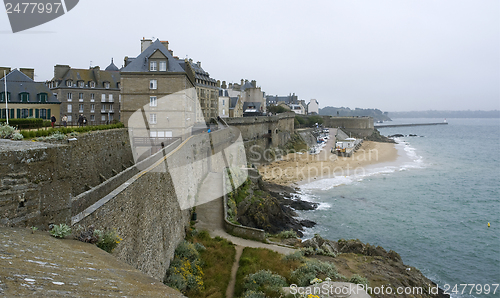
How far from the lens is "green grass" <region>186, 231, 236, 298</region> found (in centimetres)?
1325

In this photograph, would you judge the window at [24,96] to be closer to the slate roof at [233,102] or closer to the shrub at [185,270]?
the shrub at [185,270]

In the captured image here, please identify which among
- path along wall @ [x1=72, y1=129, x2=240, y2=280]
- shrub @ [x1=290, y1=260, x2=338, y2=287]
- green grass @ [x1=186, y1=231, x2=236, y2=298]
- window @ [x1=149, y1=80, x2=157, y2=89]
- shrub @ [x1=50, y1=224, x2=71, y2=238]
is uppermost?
window @ [x1=149, y1=80, x2=157, y2=89]

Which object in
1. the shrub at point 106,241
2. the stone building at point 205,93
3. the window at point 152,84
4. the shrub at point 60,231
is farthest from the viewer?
the stone building at point 205,93

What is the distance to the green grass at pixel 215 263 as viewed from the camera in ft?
43.5

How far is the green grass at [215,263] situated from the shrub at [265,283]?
3.36 feet

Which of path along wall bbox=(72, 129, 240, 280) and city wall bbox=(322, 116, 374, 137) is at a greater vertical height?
city wall bbox=(322, 116, 374, 137)

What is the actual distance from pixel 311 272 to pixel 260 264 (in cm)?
228

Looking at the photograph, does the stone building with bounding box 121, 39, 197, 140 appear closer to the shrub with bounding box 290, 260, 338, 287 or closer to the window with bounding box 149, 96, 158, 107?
the window with bounding box 149, 96, 158, 107

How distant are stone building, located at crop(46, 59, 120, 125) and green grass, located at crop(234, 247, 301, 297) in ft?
68.3

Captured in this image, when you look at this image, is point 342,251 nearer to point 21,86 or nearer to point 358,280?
point 358,280

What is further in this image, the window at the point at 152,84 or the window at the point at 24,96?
the window at the point at 152,84

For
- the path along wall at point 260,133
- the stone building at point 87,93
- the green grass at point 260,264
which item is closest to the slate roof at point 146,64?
the stone building at point 87,93

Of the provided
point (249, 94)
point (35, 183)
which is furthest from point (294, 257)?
point (249, 94)

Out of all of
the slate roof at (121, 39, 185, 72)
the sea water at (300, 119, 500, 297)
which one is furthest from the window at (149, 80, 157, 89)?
the sea water at (300, 119, 500, 297)
